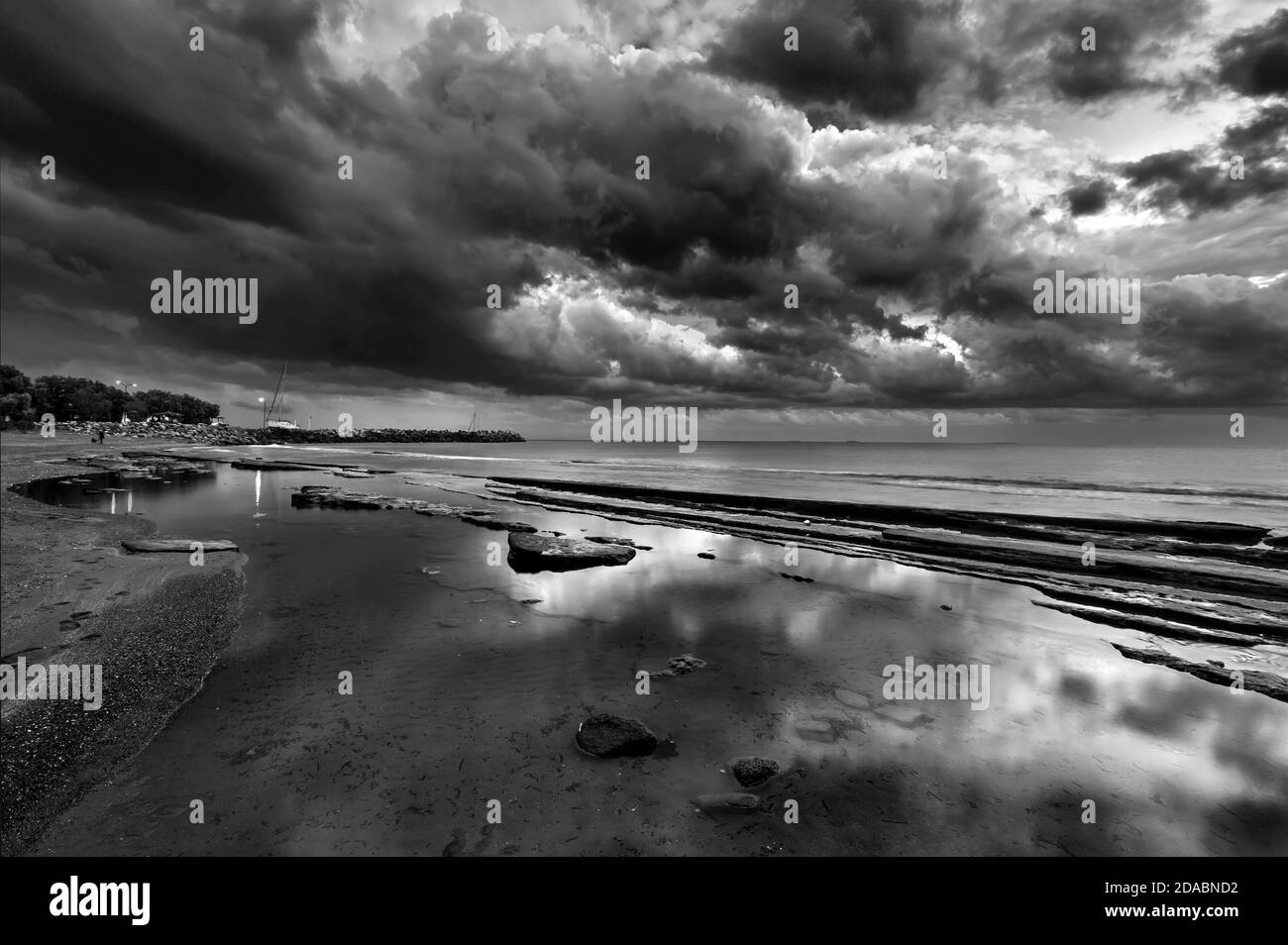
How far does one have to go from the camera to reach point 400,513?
30.2 metres

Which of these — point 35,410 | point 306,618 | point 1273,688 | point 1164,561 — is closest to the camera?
point 1273,688

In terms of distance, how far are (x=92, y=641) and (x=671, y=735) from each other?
10677mm

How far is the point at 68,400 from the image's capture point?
137 metres

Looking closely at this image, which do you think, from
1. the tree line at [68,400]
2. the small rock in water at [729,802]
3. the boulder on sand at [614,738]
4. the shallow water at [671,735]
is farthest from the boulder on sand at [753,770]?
the tree line at [68,400]

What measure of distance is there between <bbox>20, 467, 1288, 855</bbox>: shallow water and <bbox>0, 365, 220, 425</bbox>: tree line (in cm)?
14071

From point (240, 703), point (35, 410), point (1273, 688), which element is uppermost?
point (35, 410)

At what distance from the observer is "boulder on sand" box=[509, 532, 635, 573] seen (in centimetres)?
1836

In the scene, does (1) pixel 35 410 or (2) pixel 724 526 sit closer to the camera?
(2) pixel 724 526

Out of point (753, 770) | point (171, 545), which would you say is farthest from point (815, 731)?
point (171, 545)

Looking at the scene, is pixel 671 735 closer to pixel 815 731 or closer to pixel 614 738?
pixel 614 738

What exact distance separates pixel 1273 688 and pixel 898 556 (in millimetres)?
12452

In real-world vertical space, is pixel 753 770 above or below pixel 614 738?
below
